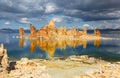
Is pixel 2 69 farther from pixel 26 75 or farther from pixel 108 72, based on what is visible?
pixel 108 72

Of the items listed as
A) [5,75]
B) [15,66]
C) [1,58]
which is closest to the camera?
[5,75]

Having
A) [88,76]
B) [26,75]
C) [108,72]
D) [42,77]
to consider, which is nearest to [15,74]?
[26,75]

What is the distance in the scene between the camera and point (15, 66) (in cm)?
5903

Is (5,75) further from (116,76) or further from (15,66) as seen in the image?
(116,76)

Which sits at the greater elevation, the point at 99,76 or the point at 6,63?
the point at 6,63

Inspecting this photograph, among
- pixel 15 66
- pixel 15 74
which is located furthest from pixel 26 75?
pixel 15 66

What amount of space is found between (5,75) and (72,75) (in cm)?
1536

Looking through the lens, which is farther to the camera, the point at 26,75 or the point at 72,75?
the point at 72,75

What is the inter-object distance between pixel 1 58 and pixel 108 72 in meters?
24.2

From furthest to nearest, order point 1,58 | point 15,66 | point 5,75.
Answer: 1. point 15,66
2. point 1,58
3. point 5,75

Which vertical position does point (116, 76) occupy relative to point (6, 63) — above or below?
below

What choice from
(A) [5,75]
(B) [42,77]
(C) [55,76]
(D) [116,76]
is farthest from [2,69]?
(D) [116,76]

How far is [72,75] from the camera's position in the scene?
53750 mm

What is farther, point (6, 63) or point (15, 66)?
point (15, 66)
